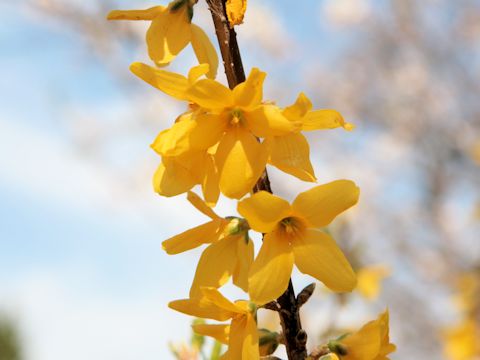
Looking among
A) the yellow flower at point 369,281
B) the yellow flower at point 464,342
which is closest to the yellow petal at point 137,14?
the yellow flower at point 369,281

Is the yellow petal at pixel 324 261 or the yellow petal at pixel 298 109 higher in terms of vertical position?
the yellow petal at pixel 298 109

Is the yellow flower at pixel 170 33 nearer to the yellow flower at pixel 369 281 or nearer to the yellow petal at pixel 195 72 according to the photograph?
the yellow petal at pixel 195 72

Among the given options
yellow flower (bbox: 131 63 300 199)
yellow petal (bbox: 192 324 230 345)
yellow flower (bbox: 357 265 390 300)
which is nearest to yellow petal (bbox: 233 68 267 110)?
yellow flower (bbox: 131 63 300 199)

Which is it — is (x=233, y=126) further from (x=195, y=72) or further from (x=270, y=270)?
(x=270, y=270)

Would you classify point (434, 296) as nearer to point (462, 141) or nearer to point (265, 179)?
point (462, 141)

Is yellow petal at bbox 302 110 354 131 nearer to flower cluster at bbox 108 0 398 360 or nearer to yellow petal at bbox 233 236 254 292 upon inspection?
flower cluster at bbox 108 0 398 360

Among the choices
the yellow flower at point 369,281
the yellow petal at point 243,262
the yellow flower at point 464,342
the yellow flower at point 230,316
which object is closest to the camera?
the yellow flower at point 230,316

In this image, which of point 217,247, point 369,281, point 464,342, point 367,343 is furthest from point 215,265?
point 464,342
